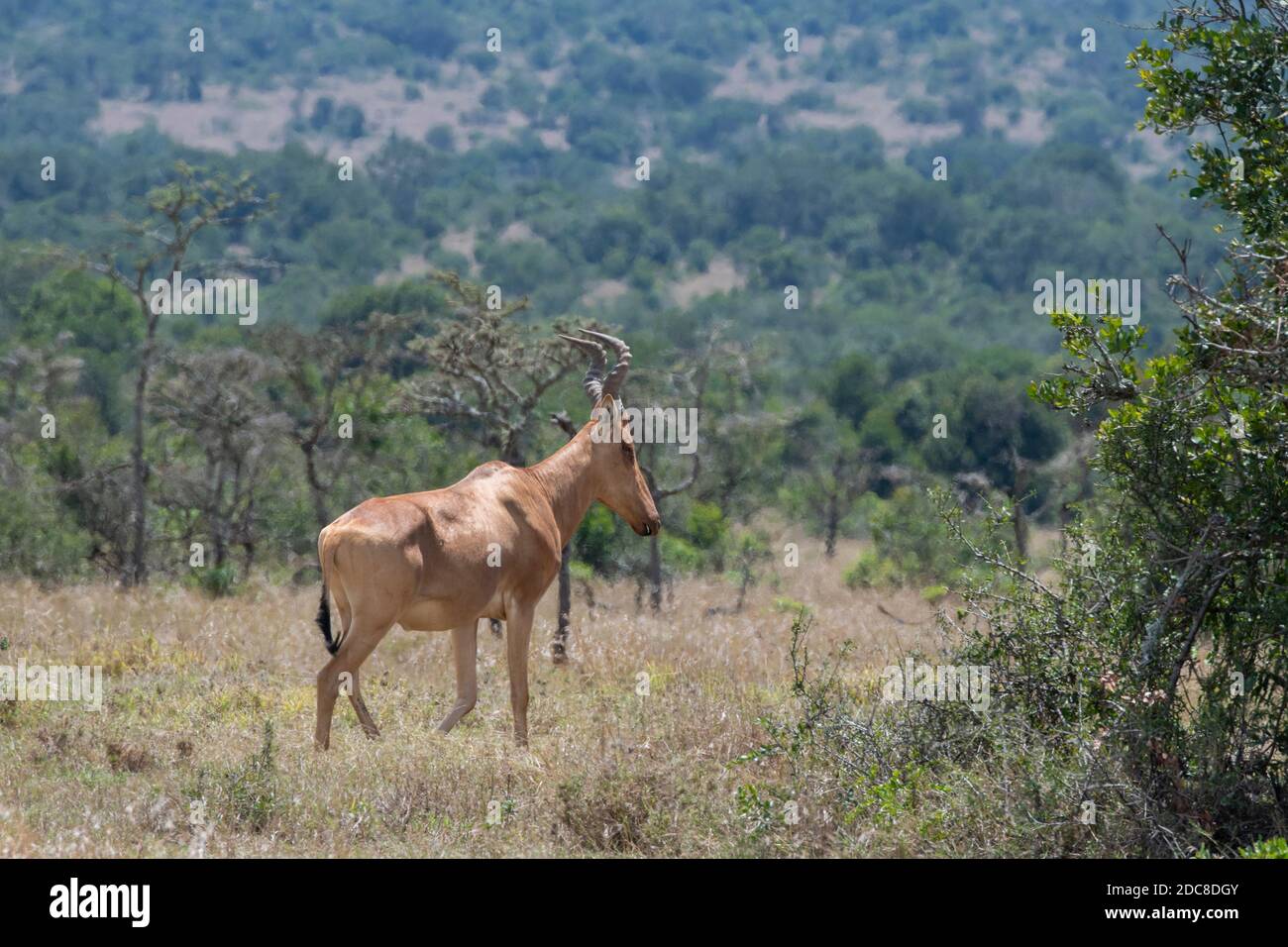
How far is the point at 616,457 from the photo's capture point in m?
12.0

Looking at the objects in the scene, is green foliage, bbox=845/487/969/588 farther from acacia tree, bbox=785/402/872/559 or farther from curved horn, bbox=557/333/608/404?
curved horn, bbox=557/333/608/404

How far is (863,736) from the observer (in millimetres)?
8859

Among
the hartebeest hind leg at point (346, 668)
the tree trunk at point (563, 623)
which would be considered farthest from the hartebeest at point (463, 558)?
the tree trunk at point (563, 623)

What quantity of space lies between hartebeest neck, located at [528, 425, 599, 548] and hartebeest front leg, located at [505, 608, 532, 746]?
0.97 metres

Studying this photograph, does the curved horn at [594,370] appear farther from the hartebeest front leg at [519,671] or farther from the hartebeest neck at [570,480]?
the hartebeest front leg at [519,671]

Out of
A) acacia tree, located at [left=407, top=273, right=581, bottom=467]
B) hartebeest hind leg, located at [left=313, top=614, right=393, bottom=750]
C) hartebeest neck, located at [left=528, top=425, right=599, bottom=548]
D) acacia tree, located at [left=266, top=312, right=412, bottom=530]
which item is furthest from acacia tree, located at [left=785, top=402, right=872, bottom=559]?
hartebeest hind leg, located at [left=313, top=614, right=393, bottom=750]

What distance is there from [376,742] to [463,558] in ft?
4.58

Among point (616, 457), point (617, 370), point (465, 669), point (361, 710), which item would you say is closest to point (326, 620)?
point (361, 710)

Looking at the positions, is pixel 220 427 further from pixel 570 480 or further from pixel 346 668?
pixel 346 668

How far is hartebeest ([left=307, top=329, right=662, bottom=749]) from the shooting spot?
1017cm

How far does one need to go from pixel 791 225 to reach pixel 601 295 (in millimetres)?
21552

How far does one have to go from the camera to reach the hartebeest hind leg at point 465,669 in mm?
10688

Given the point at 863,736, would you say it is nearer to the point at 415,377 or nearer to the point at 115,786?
the point at 115,786

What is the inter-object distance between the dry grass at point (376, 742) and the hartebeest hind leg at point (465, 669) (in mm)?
249
